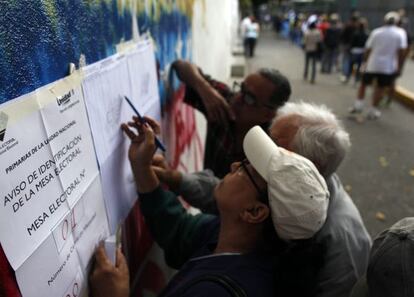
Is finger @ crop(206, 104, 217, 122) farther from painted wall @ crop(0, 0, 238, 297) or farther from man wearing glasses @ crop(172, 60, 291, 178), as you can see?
painted wall @ crop(0, 0, 238, 297)

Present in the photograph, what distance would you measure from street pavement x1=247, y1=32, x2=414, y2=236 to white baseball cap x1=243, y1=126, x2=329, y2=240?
1491 millimetres

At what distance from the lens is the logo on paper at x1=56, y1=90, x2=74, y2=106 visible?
0.95 metres

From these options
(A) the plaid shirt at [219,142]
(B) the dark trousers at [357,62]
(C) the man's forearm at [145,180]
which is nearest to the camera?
(C) the man's forearm at [145,180]

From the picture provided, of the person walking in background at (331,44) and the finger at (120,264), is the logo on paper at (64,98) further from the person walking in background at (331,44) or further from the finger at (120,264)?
the person walking in background at (331,44)

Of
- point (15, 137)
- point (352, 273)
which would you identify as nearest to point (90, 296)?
point (15, 137)

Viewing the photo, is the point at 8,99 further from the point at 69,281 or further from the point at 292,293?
the point at 292,293

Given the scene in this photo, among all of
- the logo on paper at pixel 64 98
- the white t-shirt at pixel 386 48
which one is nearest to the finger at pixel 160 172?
the logo on paper at pixel 64 98

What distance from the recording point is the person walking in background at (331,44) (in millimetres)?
11211

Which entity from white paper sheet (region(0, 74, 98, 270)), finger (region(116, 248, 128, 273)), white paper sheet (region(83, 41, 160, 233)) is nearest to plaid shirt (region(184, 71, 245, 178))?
white paper sheet (region(83, 41, 160, 233))

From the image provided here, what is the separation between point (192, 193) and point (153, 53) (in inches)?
28.3

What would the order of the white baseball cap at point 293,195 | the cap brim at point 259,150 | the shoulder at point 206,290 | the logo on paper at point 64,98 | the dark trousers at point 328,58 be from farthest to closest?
1. the dark trousers at point 328,58
2. the cap brim at point 259,150
3. the white baseball cap at point 293,195
4. the shoulder at point 206,290
5. the logo on paper at point 64,98

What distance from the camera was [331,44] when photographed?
37.8 ft

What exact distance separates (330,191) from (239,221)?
53cm

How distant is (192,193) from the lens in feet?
6.24
